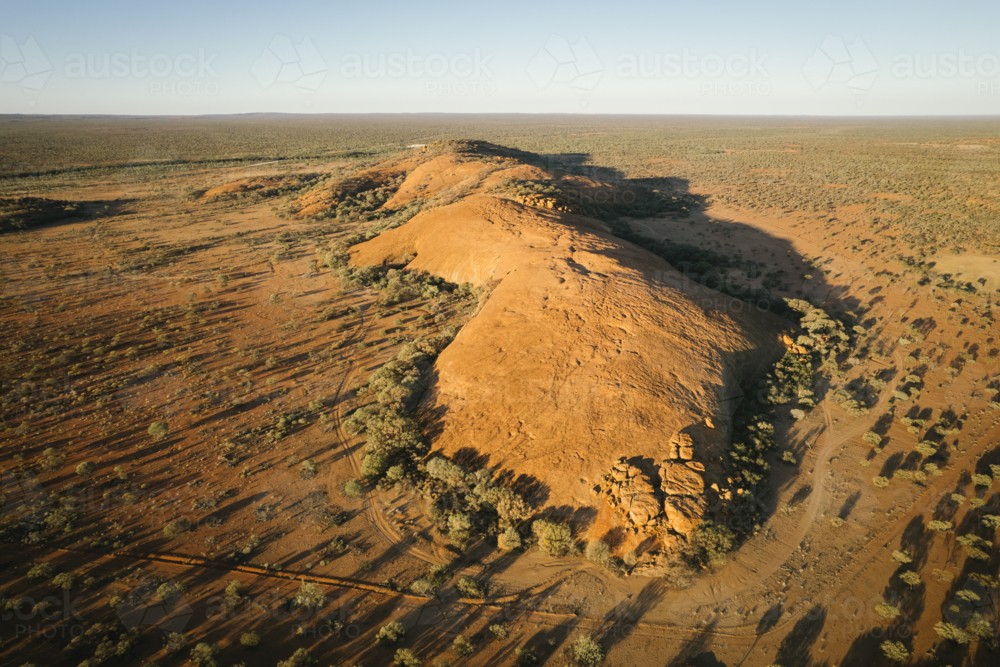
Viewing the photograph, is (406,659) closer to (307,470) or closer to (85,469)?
(307,470)

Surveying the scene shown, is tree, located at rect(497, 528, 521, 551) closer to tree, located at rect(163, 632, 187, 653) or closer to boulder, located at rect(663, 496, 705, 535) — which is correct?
boulder, located at rect(663, 496, 705, 535)

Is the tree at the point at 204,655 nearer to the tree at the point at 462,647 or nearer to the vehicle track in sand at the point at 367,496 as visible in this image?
the vehicle track in sand at the point at 367,496

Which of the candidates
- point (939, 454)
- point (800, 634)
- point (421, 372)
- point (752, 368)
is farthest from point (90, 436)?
point (939, 454)

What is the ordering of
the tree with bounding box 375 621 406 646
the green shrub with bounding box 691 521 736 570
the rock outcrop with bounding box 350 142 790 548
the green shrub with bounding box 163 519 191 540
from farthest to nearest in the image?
1. the rock outcrop with bounding box 350 142 790 548
2. the green shrub with bounding box 163 519 191 540
3. the green shrub with bounding box 691 521 736 570
4. the tree with bounding box 375 621 406 646

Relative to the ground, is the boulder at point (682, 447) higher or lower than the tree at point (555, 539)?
higher

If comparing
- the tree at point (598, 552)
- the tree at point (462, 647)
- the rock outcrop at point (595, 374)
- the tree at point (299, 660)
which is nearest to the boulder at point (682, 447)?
the rock outcrop at point (595, 374)

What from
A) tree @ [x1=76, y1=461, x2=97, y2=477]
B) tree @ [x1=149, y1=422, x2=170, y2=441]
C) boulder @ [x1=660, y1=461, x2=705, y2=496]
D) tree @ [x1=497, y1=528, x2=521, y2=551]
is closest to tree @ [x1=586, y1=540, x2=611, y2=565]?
tree @ [x1=497, y1=528, x2=521, y2=551]
